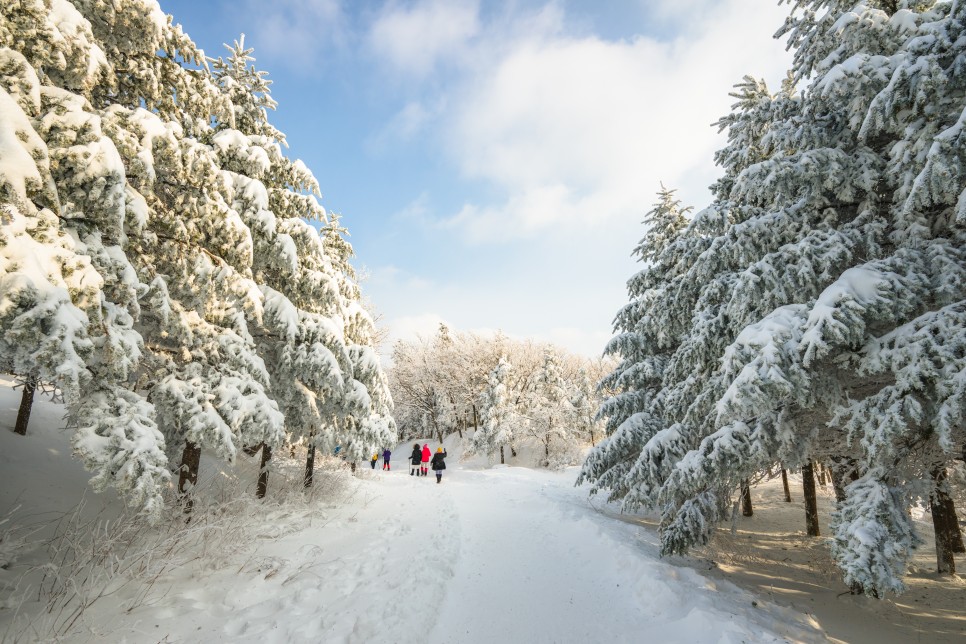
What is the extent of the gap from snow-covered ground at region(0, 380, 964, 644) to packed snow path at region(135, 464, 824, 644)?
3 cm

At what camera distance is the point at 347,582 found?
237 inches

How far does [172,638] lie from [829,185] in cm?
1059

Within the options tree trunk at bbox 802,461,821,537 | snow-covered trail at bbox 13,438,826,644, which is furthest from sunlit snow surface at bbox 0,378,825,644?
tree trunk at bbox 802,461,821,537

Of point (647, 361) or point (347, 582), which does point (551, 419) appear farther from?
point (347, 582)

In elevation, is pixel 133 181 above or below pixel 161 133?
below

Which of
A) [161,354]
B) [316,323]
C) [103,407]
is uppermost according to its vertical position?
[316,323]

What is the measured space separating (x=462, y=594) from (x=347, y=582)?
71.0 inches

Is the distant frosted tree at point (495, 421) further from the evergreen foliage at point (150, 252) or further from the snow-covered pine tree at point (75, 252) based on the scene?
the snow-covered pine tree at point (75, 252)

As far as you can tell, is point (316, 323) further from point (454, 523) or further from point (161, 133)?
point (454, 523)

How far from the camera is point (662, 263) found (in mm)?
12258

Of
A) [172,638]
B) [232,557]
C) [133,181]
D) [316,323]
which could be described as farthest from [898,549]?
[133,181]

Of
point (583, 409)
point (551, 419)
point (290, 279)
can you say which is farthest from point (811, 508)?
point (583, 409)

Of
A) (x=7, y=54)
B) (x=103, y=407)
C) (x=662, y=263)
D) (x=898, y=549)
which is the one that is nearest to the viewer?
(x=7, y=54)

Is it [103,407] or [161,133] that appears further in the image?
[161,133]
